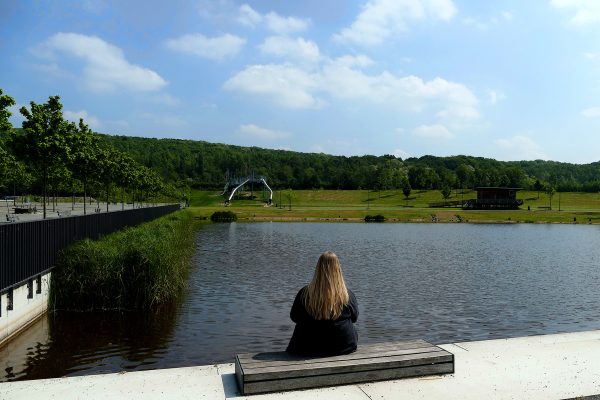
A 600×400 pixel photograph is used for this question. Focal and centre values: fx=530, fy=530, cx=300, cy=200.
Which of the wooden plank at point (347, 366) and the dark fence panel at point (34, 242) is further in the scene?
the dark fence panel at point (34, 242)

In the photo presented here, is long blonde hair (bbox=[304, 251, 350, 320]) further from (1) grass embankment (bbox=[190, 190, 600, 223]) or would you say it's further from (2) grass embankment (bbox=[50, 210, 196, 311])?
(1) grass embankment (bbox=[190, 190, 600, 223])

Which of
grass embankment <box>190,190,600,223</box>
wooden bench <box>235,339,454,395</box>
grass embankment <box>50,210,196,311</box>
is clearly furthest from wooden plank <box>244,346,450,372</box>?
grass embankment <box>190,190,600,223</box>

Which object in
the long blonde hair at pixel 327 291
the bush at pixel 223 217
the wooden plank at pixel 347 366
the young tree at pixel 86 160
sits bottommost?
the bush at pixel 223 217

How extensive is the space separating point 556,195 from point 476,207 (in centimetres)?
3995

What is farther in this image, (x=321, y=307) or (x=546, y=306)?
(x=546, y=306)

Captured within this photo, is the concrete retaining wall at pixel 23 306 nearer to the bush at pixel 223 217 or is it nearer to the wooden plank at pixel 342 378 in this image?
the wooden plank at pixel 342 378

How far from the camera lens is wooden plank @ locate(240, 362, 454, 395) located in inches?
257

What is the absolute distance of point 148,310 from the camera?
51.3 ft

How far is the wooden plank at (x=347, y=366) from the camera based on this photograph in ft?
21.3

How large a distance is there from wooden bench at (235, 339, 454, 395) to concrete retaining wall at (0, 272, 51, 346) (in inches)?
285

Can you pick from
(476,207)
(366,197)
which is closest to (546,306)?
(476,207)

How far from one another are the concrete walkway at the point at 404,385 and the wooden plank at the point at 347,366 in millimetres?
219

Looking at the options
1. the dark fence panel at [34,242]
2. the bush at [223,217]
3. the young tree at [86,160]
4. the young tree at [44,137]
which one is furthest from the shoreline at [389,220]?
the dark fence panel at [34,242]

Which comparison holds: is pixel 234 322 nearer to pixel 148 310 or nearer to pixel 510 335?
pixel 148 310
